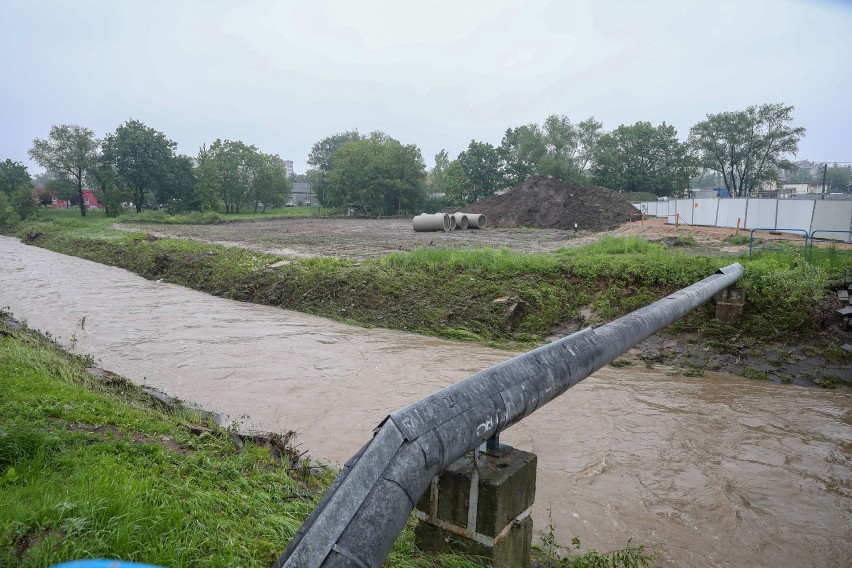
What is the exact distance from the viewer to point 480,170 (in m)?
59.8

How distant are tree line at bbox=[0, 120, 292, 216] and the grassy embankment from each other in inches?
2122

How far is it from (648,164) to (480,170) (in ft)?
68.1

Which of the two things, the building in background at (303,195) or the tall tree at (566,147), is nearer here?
the tall tree at (566,147)

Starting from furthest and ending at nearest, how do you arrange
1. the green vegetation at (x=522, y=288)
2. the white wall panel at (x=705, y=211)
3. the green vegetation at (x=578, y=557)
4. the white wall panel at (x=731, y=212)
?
the white wall panel at (x=705, y=211) → the white wall panel at (x=731, y=212) → the green vegetation at (x=522, y=288) → the green vegetation at (x=578, y=557)

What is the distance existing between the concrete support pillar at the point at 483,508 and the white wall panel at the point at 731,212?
29.3m

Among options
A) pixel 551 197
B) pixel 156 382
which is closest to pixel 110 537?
pixel 156 382

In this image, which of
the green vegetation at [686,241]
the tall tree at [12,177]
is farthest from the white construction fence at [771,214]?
the tall tree at [12,177]

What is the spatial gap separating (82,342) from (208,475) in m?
8.41

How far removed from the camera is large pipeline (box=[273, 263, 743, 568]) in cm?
217

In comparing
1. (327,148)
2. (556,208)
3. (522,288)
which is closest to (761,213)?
(556,208)

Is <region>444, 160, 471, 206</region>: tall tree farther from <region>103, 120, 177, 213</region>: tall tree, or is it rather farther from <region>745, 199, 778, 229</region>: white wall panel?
<region>745, 199, 778, 229</region>: white wall panel

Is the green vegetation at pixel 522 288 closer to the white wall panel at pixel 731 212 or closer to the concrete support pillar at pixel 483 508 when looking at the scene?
the concrete support pillar at pixel 483 508

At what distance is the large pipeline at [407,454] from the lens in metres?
2.17

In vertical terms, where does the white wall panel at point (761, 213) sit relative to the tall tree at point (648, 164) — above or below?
below
